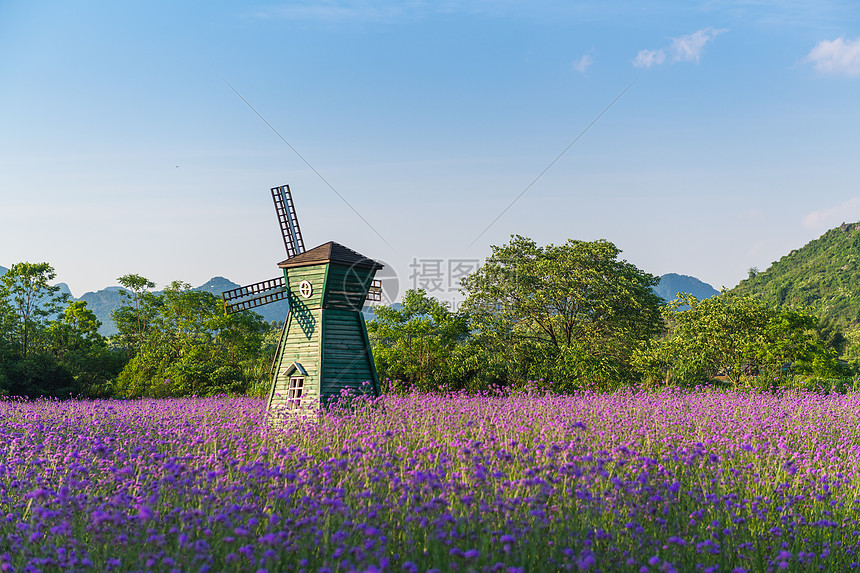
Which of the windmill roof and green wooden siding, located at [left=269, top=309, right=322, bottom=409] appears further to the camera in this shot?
the windmill roof

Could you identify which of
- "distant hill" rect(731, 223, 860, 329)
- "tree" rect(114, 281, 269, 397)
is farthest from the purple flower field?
"distant hill" rect(731, 223, 860, 329)

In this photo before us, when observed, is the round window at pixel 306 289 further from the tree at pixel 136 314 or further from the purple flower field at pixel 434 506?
the tree at pixel 136 314

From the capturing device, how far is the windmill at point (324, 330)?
1216 cm

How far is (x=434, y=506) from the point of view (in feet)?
13.0

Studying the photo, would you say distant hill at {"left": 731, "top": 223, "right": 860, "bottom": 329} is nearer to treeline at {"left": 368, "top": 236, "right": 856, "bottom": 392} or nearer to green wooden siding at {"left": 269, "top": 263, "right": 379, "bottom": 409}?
treeline at {"left": 368, "top": 236, "right": 856, "bottom": 392}

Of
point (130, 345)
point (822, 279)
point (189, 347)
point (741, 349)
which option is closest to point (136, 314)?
point (130, 345)

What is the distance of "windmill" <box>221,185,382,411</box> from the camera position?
1216cm

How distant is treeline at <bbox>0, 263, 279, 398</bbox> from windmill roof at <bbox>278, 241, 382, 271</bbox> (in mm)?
8316

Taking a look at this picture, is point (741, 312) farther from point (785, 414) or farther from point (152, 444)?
point (152, 444)

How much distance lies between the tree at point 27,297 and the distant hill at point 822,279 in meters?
69.4

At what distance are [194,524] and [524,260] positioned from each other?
60.3 ft

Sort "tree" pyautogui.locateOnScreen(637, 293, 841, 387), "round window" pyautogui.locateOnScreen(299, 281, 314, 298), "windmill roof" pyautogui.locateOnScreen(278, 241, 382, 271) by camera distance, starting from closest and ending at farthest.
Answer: "windmill roof" pyautogui.locateOnScreen(278, 241, 382, 271) < "round window" pyautogui.locateOnScreen(299, 281, 314, 298) < "tree" pyautogui.locateOnScreen(637, 293, 841, 387)

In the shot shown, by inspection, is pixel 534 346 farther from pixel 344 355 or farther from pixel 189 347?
pixel 189 347

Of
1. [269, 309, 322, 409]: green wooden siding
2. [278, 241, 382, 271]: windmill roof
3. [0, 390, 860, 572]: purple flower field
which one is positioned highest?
[278, 241, 382, 271]: windmill roof
